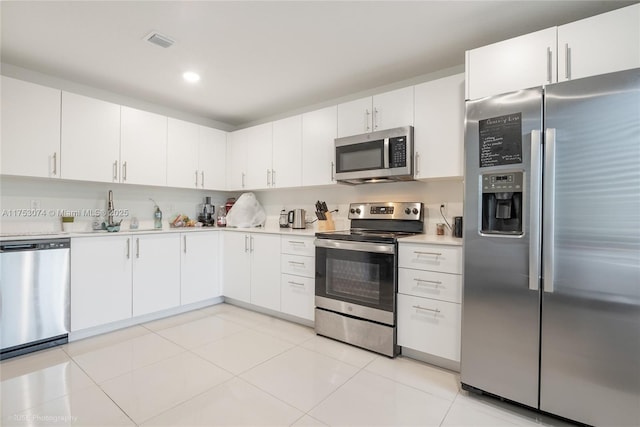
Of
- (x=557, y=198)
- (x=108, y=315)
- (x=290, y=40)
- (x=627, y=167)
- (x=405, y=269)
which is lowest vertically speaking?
(x=108, y=315)

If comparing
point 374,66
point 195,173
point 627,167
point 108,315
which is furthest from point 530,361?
point 195,173

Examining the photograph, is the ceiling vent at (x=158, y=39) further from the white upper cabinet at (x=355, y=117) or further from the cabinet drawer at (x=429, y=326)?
the cabinet drawer at (x=429, y=326)

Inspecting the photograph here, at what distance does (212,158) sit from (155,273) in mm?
1547

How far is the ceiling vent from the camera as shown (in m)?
2.13

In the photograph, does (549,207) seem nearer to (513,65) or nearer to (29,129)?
(513,65)

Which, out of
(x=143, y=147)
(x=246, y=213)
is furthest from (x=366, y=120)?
(x=143, y=147)

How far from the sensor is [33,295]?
2.32 m

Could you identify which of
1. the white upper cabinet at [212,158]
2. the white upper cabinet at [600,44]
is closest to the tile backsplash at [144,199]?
the white upper cabinet at [212,158]

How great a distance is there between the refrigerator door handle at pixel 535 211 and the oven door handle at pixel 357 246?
87cm

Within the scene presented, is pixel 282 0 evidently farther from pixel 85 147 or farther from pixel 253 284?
pixel 253 284

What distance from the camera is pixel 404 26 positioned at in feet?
6.72

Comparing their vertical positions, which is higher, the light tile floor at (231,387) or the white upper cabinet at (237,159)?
the white upper cabinet at (237,159)

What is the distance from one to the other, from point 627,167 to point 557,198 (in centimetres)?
29

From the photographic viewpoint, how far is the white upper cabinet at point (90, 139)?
267 cm
